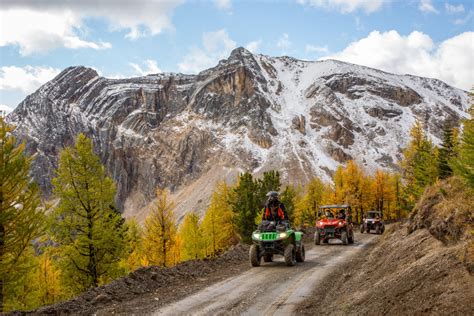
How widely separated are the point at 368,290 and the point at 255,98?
609 ft

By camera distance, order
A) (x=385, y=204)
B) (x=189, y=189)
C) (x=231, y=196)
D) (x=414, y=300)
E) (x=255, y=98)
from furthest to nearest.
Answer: (x=255, y=98)
(x=189, y=189)
(x=385, y=204)
(x=231, y=196)
(x=414, y=300)

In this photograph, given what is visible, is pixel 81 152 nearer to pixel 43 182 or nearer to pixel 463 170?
pixel 463 170

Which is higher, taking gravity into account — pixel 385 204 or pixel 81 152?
pixel 81 152

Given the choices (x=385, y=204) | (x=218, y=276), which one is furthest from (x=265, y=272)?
(x=385, y=204)

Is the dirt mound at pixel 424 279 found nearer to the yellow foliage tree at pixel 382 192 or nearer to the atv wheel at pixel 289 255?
the atv wheel at pixel 289 255

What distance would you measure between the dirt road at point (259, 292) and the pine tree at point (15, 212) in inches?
218

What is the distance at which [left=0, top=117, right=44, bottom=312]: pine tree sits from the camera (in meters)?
12.7

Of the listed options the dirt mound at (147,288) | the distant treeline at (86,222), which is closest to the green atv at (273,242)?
the dirt mound at (147,288)

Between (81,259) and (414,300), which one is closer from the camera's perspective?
(414,300)

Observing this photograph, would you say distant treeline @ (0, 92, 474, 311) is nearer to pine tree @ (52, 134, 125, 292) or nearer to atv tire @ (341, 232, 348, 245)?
pine tree @ (52, 134, 125, 292)

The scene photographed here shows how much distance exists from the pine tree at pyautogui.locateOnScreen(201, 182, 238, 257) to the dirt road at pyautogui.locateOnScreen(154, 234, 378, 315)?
22.9 meters

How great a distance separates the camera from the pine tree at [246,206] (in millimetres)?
38625

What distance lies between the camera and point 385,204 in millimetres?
75938

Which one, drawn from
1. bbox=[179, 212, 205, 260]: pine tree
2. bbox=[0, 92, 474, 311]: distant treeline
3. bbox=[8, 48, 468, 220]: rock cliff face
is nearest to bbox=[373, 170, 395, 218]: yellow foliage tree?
bbox=[0, 92, 474, 311]: distant treeline
